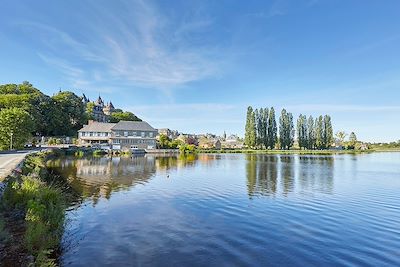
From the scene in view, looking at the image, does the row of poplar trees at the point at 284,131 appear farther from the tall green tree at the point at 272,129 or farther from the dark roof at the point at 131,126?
the dark roof at the point at 131,126

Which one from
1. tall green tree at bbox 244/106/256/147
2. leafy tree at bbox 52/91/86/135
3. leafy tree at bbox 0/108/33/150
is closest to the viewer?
leafy tree at bbox 0/108/33/150

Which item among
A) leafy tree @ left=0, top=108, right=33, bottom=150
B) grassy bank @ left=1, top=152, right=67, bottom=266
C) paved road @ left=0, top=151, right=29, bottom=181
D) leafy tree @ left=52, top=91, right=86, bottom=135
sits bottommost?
grassy bank @ left=1, top=152, right=67, bottom=266

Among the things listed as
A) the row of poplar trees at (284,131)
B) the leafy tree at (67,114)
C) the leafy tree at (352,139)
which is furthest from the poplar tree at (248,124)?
the leafy tree at (352,139)

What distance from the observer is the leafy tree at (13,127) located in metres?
49.8

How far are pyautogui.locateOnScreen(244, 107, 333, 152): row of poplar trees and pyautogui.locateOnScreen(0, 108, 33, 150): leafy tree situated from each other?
80.8 m

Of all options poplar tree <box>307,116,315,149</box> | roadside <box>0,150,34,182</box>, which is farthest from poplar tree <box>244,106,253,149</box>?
roadside <box>0,150,34,182</box>

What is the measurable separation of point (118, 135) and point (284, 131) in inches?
2621

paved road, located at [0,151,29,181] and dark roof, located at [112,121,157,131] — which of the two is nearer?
paved road, located at [0,151,29,181]

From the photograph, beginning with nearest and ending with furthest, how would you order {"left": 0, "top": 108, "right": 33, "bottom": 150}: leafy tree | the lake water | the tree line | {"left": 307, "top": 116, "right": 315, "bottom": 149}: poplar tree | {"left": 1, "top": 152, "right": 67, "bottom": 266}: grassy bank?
{"left": 1, "top": 152, "right": 67, "bottom": 266}: grassy bank → the lake water → {"left": 0, "top": 108, "right": 33, "bottom": 150}: leafy tree → the tree line → {"left": 307, "top": 116, "right": 315, "bottom": 149}: poplar tree

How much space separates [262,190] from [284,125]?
9723 centimetres

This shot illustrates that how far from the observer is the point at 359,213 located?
17812 millimetres

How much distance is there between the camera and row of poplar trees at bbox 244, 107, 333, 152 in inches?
4532

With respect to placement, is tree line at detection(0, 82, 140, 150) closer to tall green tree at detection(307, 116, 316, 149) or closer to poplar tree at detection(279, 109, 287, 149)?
poplar tree at detection(279, 109, 287, 149)

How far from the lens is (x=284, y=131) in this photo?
117875 mm
